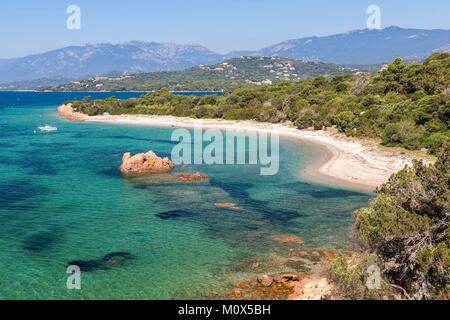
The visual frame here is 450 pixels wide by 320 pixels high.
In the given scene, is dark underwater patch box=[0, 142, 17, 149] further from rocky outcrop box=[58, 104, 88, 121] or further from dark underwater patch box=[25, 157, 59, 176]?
rocky outcrop box=[58, 104, 88, 121]

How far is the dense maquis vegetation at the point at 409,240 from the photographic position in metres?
13.9

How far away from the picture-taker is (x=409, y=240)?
15.7 m

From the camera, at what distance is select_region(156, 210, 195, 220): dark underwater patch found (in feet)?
93.1

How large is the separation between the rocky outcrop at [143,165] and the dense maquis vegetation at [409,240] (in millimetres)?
28230

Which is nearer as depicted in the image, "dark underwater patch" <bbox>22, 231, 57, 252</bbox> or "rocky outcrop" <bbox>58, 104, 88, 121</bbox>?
"dark underwater patch" <bbox>22, 231, 57, 252</bbox>

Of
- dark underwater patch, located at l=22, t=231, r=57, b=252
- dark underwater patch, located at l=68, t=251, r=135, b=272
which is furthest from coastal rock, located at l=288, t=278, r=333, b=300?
dark underwater patch, located at l=22, t=231, r=57, b=252

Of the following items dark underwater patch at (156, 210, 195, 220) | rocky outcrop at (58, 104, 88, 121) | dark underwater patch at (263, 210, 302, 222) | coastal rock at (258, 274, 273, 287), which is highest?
rocky outcrop at (58, 104, 88, 121)

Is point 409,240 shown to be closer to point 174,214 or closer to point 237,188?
point 174,214

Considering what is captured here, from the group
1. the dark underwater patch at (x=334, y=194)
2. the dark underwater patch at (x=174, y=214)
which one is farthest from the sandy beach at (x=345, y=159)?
the dark underwater patch at (x=174, y=214)

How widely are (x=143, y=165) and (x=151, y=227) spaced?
17720 mm

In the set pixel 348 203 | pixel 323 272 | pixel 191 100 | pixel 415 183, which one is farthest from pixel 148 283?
pixel 191 100

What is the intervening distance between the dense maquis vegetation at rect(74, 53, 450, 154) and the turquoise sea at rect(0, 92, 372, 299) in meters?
14.3

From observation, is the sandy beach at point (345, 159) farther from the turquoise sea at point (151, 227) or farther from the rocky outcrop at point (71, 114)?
the rocky outcrop at point (71, 114)

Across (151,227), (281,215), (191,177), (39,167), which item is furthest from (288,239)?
(39,167)
